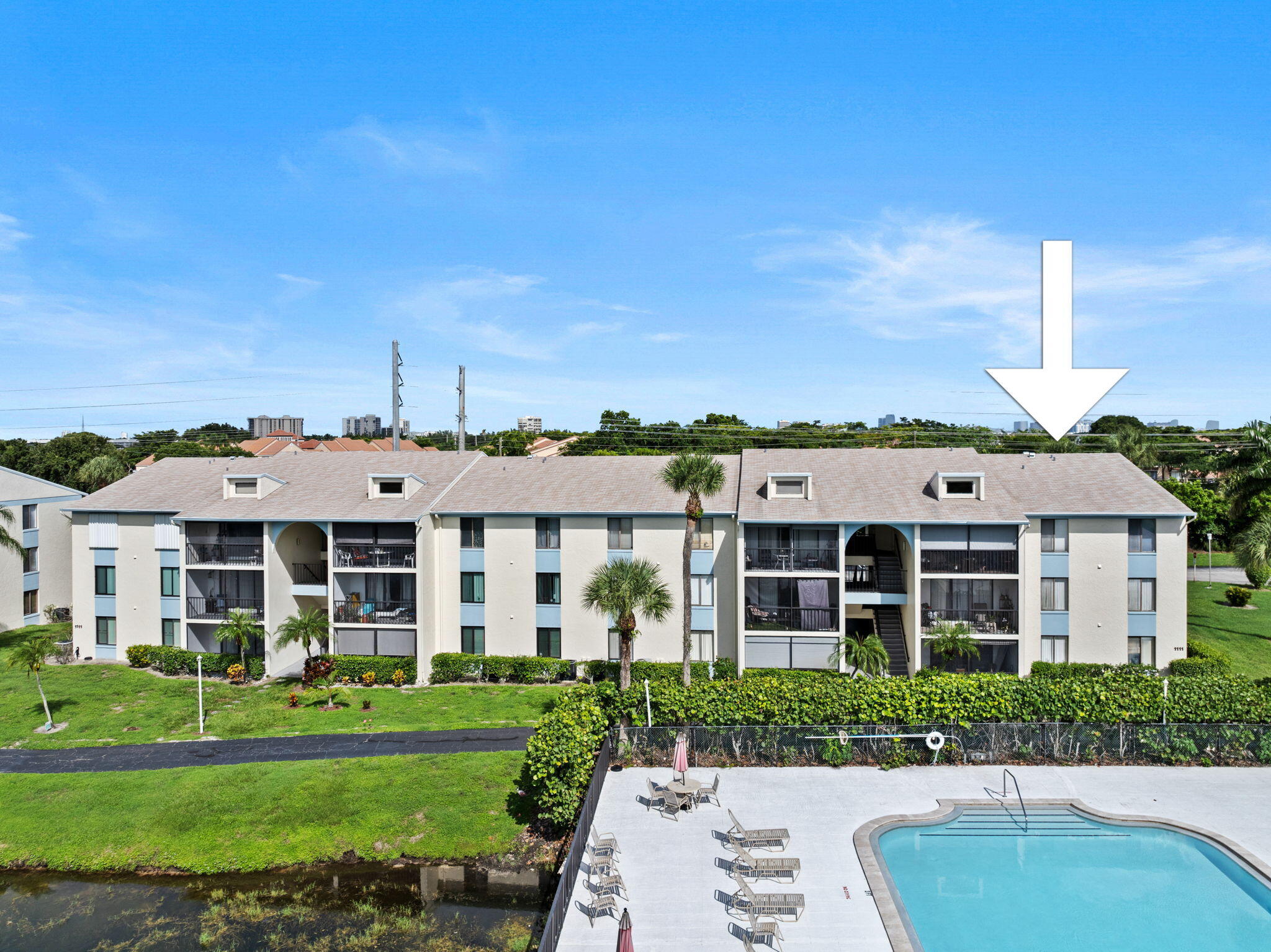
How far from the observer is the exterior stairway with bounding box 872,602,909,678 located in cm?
3203

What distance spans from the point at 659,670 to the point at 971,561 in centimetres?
1296

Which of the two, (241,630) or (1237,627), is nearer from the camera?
(241,630)

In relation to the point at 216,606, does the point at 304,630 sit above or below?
below

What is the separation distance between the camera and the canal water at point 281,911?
17016mm

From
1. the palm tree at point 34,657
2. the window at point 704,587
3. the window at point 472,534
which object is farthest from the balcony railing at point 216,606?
the window at point 704,587

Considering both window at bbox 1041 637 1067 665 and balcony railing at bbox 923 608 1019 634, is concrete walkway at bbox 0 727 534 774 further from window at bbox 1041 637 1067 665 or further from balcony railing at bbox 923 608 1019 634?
window at bbox 1041 637 1067 665

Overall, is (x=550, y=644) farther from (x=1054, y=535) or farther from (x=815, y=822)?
(x=1054, y=535)

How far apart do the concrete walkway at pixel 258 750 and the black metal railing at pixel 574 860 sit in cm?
564

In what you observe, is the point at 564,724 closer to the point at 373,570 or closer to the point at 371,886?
the point at 371,886

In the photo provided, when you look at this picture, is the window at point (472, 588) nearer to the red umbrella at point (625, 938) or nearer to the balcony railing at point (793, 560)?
the balcony railing at point (793, 560)

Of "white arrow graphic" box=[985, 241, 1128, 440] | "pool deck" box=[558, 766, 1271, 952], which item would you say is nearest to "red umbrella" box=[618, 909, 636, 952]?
"pool deck" box=[558, 766, 1271, 952]

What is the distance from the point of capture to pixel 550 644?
113 feet

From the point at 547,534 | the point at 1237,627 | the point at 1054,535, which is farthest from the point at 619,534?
the point at 1237,627

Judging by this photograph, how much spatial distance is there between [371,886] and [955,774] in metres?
15.5
